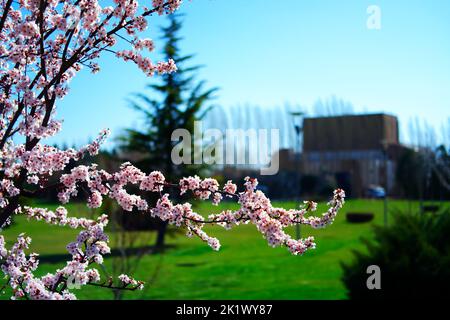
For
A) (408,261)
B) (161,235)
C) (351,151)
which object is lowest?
(161,235)

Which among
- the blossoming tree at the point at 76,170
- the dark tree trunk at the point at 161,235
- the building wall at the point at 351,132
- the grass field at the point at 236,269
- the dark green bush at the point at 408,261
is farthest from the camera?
the building wall at the point at 351,132

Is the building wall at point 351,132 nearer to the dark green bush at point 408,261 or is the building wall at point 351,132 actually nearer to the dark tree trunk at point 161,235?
the dark tree trunk at point 161,235

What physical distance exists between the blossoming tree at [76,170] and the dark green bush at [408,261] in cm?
592

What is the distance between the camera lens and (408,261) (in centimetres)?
852

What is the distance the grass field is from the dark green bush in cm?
44

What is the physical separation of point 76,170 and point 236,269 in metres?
13.8

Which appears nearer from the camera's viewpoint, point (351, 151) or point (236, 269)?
point (236, 269)

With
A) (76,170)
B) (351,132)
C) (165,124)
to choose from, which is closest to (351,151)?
(351,132)

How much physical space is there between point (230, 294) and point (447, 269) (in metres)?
5.93

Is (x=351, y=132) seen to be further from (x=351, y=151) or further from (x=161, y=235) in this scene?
(x=161, y=235)

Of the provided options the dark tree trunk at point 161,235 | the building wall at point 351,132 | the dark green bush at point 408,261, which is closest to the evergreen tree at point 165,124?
the dark tree trunk at point 161,235

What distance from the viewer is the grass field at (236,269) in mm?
12773
